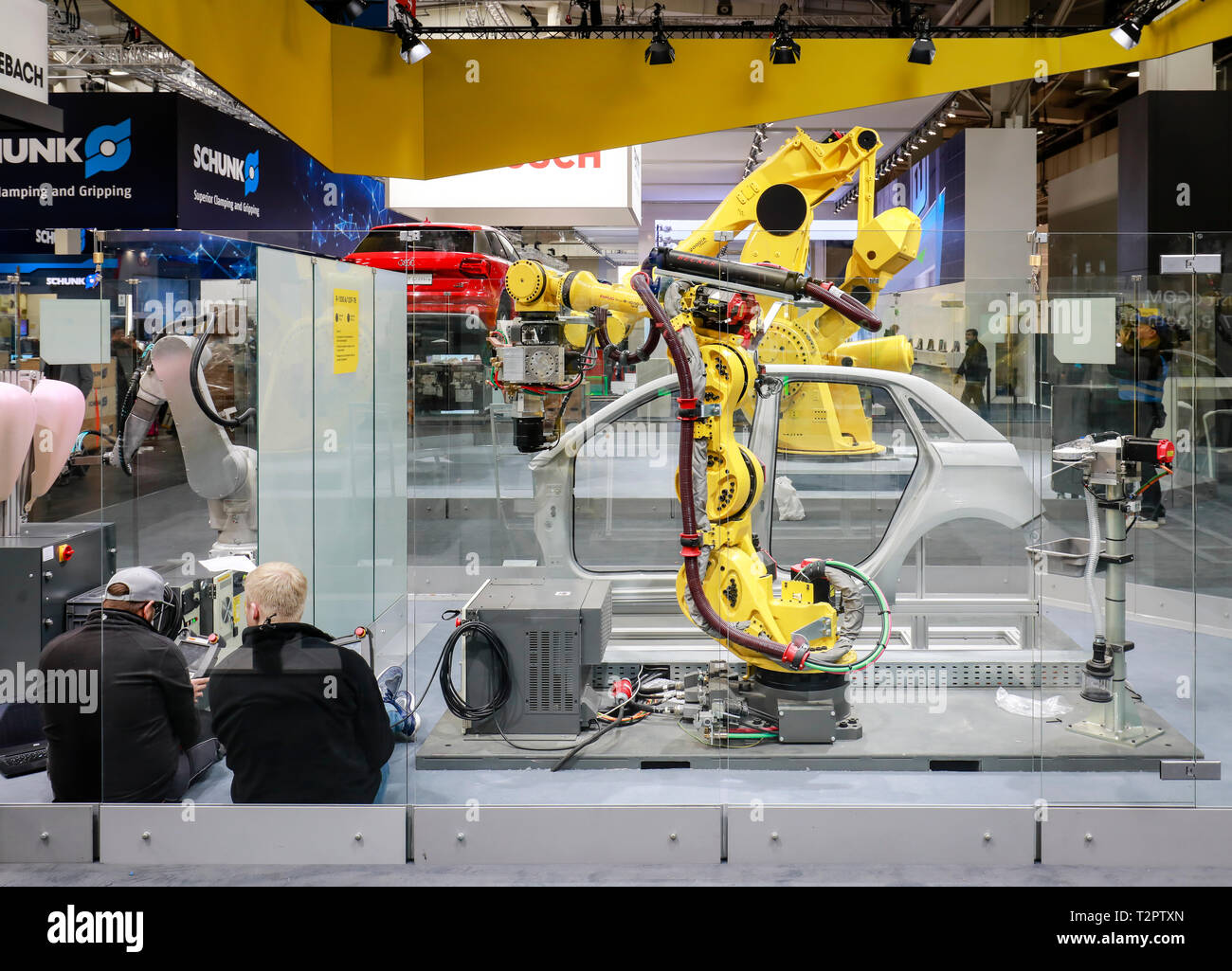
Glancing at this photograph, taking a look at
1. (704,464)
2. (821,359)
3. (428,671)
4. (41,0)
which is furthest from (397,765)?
(41,0)

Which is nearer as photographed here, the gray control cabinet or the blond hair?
the blond hair

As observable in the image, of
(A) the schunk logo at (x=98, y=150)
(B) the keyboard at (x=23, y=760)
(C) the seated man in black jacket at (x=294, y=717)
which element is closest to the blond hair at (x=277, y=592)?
(C) the seated man in black jacket at (x=294, y=717)

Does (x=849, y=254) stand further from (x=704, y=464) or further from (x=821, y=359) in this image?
(x=704, y=464)

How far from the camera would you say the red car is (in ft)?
14.5

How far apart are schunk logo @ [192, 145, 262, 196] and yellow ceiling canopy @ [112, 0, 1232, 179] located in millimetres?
504

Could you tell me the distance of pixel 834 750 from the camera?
4.32m

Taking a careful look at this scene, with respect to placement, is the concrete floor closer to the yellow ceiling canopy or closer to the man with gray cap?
the man with gray cap

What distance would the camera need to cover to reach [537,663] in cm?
450

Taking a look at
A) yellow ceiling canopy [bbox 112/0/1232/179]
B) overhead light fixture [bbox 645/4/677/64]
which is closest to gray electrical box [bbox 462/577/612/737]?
overhead light fixture [bbox 645/4/677/64]

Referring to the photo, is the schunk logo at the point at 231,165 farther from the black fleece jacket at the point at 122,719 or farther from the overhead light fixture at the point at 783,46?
the black fleece jacket at the point at 122,719

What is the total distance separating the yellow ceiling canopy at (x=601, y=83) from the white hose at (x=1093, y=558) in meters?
5.47

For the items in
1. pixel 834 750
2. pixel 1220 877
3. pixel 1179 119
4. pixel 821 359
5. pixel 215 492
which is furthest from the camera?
pixel 1179 119

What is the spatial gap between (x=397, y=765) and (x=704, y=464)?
1.74m

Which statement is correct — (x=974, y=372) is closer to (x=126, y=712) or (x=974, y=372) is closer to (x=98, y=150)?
(x=126, y=712)
